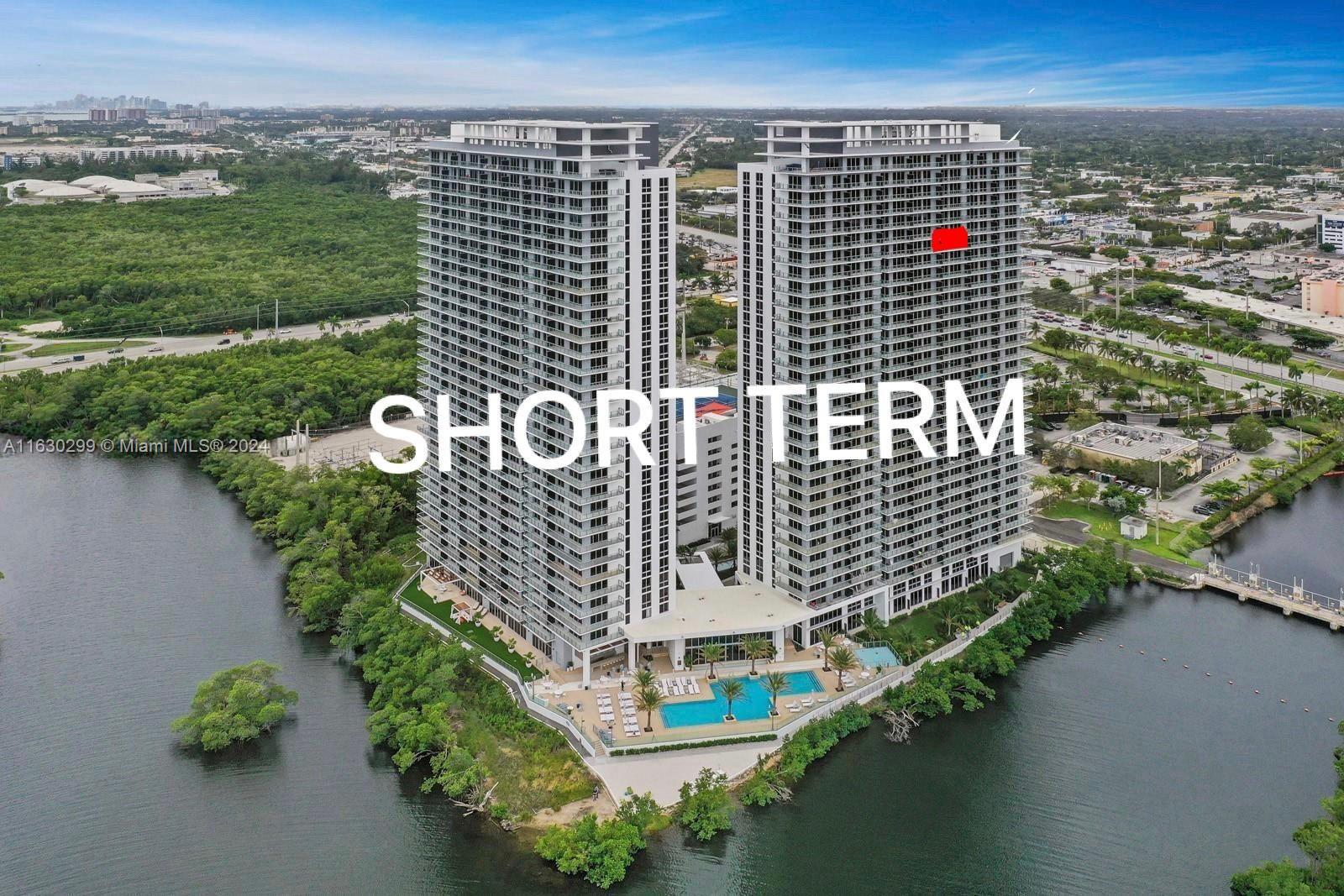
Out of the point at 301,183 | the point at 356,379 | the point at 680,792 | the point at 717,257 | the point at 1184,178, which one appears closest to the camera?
the point at 680,792

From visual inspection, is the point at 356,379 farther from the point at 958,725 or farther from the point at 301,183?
the point at 301,183

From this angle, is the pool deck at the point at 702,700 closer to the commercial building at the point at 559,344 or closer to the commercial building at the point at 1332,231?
the commercial building at the point at 559,344

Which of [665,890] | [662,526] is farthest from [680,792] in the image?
[662,526]

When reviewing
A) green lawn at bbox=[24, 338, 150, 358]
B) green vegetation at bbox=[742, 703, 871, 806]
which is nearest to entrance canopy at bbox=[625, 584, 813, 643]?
green vegetation at bbox=[742, 703, 871, 806]

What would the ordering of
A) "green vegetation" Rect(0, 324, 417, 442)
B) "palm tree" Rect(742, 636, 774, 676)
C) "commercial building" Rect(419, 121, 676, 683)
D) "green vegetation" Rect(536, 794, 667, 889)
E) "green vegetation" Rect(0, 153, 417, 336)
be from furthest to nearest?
"green vegetation" Rect(0, 153, 417, 336) < "green vegetation" Rect(0, 324, 417, 442) < "palm tree" Rect(742, 636, 774, 676) < "commercial building" Rect(419, 121, 676, 683) < "green vegetation" Rect(536, 794, 667, 889)

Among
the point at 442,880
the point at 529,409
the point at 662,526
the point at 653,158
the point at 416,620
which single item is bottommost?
the point at 442,880

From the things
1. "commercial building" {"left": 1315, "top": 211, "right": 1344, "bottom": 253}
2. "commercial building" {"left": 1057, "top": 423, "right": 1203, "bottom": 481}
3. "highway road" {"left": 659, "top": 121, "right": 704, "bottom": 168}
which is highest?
"highway road" {"left": 659, "top": 121, "right": 704, "bottom": 168}

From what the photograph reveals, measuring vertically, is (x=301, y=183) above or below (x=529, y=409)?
above

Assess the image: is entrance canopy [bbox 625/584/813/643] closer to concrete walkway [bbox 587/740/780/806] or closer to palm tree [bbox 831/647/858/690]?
palm tree [bbox 831/647/858/690]

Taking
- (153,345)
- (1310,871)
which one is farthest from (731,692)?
(153,345)
